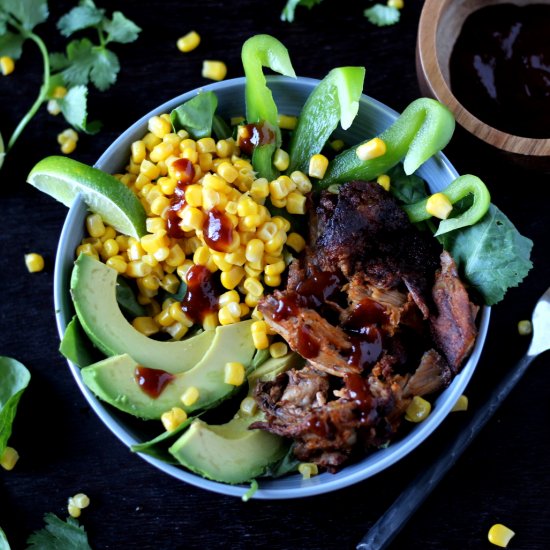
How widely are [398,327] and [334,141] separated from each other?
1102mm

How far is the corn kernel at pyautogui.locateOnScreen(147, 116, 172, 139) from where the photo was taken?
3781 millimetres

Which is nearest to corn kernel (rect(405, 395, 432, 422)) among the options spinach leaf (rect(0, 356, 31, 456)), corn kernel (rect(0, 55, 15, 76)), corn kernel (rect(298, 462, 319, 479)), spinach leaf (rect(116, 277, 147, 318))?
corn kernel (rect(298, 462, 319, 479))

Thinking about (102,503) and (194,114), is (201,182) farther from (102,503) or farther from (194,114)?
(102,503)

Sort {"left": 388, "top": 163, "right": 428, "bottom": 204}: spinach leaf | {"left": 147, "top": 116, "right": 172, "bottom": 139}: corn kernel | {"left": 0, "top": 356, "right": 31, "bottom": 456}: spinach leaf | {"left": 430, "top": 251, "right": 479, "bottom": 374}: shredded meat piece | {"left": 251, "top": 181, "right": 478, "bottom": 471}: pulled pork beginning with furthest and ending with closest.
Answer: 1. {"left": 0, "top": 356, "right": 31, "bottom": 456}: spinach leaf
2. {"left": 388, "top": 163, "right": 428, "bottom": 204}: spinach leaf
3. {"left": 147, "top": 116, "right": 172, "bottom": 139}: corn kernel
4. {"left": 430, "top": 251, "right": 479, "bottom": 374}: shredded meat piece
5. {"left": 251, "top": 181, "right": 478, "bottom": 471}: pulled pork

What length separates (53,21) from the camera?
4508mm

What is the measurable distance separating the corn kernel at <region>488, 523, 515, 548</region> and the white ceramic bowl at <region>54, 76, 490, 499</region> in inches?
38.1

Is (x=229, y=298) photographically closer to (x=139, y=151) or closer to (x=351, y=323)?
(x=351, y=323)

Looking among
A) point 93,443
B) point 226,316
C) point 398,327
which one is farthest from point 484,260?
point 93,443

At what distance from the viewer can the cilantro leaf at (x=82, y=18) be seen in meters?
4.34

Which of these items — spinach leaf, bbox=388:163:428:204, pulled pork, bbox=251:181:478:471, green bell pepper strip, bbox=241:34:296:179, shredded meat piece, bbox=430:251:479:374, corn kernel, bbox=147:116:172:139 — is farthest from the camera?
spinach leaf, bbox=388:163:428:204

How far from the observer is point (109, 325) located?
351cm

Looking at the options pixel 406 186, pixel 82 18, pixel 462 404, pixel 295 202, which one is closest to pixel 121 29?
pixel 82 18

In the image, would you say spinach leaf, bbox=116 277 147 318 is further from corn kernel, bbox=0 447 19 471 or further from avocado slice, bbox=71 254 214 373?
corn kernel, bbox=0 447 19 471

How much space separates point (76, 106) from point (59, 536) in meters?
2.41
